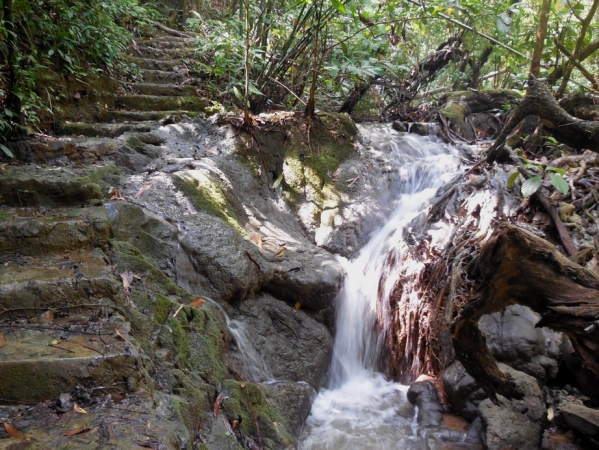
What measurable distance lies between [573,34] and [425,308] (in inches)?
203

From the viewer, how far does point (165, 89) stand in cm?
700

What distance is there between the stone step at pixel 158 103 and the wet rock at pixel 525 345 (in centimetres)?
520

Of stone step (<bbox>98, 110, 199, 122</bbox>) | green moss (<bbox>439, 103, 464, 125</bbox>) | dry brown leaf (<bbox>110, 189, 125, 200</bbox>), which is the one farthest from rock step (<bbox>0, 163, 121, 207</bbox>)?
green moss (<bbox>439, 103, 464, 125</bbox>)

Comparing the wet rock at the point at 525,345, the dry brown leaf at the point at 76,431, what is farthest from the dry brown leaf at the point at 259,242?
the dry brown leaf at the point at 76,431

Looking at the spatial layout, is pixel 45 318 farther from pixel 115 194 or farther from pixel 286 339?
pixel 286 339

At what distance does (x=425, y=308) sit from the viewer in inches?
178

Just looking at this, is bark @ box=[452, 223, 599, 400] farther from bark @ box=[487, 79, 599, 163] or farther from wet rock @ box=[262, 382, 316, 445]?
wet rock @ box=[262, 382, 316, 445]

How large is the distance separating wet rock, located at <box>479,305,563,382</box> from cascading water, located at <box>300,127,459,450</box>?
1023 mm

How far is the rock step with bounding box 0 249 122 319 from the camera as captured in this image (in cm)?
235

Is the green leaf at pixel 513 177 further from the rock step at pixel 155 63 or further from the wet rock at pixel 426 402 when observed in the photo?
the rock step at pixel 155 63

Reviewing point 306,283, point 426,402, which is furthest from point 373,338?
point 306,283

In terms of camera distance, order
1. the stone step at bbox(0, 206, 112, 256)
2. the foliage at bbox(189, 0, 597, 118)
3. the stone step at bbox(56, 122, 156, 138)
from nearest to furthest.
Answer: the stone step at bbox(0, 206, 112, 256) < the stone step at bbox(56, 122, 156, 138) < the foliage at bbox(189, 0, 597, 118)

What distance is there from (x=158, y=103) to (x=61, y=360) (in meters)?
5.32

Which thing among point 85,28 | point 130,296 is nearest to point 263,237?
point 130,296
